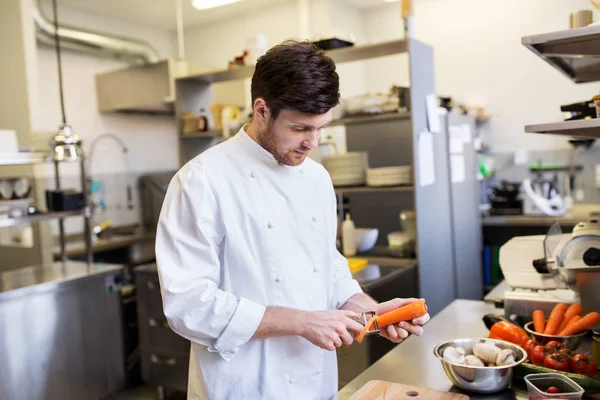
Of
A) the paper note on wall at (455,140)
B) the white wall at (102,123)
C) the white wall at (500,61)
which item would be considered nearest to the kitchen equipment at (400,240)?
the paper note on wall at (455,140)

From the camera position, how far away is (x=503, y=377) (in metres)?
1.53

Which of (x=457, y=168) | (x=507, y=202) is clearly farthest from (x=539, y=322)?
(x=507, y=202)

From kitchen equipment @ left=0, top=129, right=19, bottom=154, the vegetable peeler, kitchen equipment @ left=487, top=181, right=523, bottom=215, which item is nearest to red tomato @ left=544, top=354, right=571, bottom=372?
the vegetable peeler

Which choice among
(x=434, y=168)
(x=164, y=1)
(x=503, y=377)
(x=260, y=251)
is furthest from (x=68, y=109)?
(x=503, y=377)

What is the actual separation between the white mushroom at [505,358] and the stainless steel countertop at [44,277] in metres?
2.51

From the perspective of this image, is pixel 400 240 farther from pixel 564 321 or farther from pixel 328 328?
pixel 328 328

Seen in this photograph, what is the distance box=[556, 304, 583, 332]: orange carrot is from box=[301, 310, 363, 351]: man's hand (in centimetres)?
79

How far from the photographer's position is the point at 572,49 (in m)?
1.75

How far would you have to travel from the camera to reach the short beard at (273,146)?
1.50m

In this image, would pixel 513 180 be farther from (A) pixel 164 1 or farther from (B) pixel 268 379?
(B) pixel 268 379

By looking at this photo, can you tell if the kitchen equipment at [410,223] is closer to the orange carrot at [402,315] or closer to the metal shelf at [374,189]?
the metal shelf at [374,189]

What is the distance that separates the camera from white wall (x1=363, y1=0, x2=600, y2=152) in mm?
6016

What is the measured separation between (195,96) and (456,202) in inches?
Answer: 86.3

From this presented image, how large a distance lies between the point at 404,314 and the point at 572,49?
995mm
